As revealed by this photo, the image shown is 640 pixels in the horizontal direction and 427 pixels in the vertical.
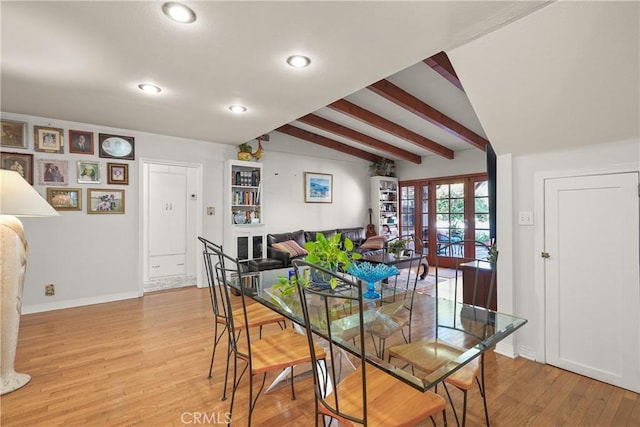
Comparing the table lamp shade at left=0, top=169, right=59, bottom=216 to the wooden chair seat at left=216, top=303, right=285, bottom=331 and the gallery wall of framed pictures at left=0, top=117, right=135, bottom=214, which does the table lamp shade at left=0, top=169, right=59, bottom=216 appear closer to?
the wooden chair seat at left=216, top=303, right=285, bottom=331

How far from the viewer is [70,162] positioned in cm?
383

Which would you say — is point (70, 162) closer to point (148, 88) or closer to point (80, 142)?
point (80, 142)

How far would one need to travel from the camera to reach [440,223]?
6879 millimetres

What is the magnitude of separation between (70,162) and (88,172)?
0.21m

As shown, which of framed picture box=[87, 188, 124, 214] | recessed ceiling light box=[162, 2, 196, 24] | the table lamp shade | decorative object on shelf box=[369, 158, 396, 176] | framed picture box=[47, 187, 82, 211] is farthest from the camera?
decorative object on shelf box=[369, 158, 396, 176]

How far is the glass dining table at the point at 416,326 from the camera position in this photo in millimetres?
1155

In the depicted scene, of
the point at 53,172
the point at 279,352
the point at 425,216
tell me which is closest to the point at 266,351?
the point at 279,352

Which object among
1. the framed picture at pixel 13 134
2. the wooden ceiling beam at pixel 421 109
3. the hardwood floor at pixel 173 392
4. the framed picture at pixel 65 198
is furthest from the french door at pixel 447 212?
the framed picture at pixel 13 134

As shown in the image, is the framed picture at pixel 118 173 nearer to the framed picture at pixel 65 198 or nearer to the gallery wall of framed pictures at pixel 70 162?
the gallery wall of framed pictures at pixel 70 162

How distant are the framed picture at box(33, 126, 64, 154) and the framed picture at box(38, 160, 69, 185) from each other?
0.47 feet

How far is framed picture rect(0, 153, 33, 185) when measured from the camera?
3447 millimetres

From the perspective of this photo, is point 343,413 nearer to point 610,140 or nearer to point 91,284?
point 610,140

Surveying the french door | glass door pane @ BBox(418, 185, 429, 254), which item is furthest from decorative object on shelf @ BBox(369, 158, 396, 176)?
glass door pane @ BBox(418, 185, 429, 254)

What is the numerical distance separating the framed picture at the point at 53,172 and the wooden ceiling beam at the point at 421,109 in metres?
3.95
